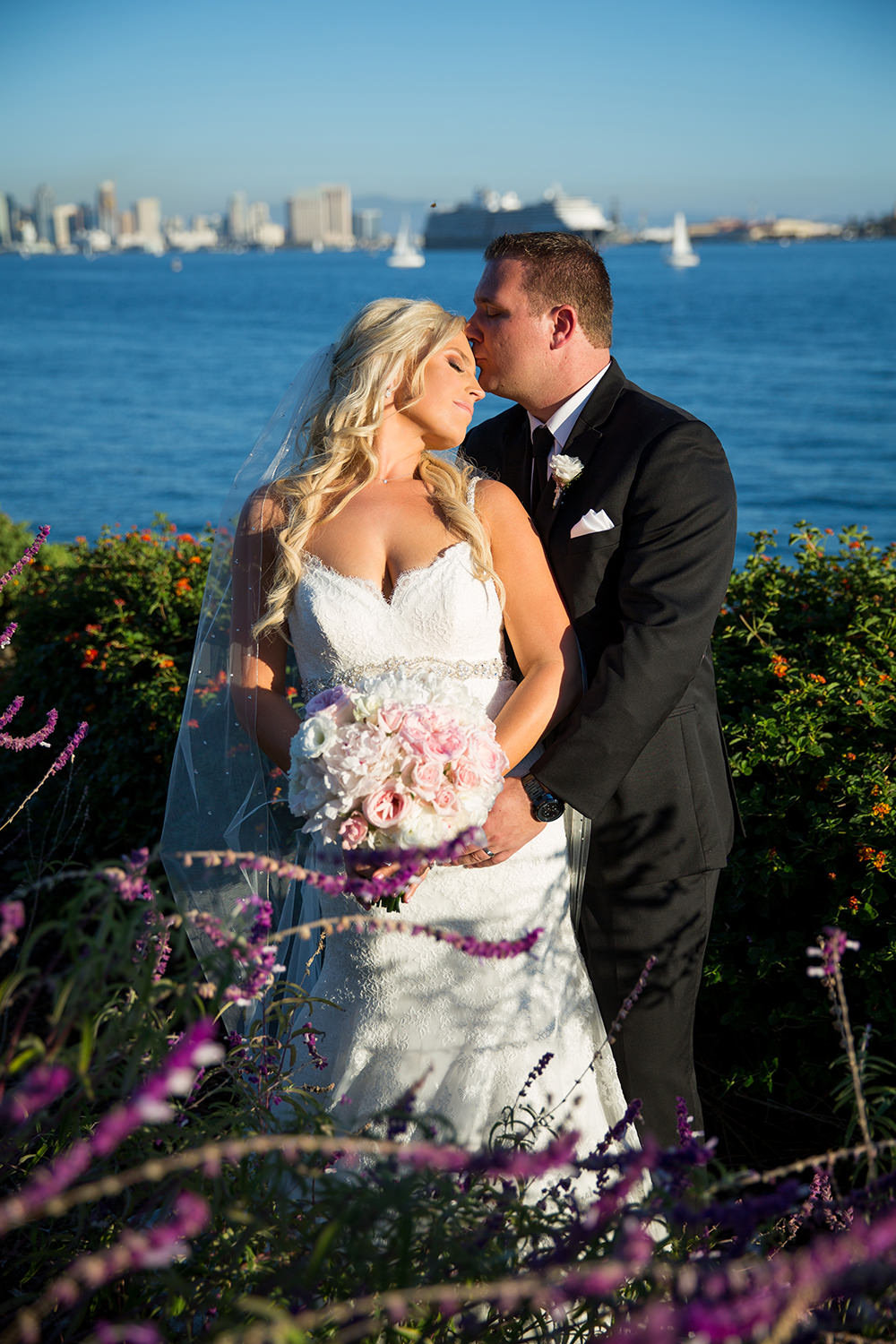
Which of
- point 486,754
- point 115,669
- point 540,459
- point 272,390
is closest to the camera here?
point 486,754

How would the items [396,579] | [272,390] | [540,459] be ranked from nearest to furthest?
[396,579] → [540,459] → [272,390]

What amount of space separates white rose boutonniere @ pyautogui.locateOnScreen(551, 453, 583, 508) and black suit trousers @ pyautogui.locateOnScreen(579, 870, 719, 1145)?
1.35m

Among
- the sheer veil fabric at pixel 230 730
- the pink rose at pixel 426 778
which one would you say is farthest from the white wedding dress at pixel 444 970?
the pink rose at pixel 426 778

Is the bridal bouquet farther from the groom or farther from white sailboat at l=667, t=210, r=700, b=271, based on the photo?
white sailboat at l=667, t=210, r=700, b=271

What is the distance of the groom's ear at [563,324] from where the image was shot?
3.67m

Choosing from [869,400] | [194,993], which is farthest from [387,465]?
[869,400]

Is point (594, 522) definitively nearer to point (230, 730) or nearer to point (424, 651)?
point (424, 651)

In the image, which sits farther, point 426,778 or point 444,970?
point 444,970

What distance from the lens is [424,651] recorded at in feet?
10.6

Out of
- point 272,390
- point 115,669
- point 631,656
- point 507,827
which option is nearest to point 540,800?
point 507,827

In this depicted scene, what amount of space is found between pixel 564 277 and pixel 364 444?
959mm

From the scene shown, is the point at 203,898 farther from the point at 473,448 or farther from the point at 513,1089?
the point at 473,448

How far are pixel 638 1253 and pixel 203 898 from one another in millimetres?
2656

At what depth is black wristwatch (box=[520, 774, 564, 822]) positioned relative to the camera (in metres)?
3.33
